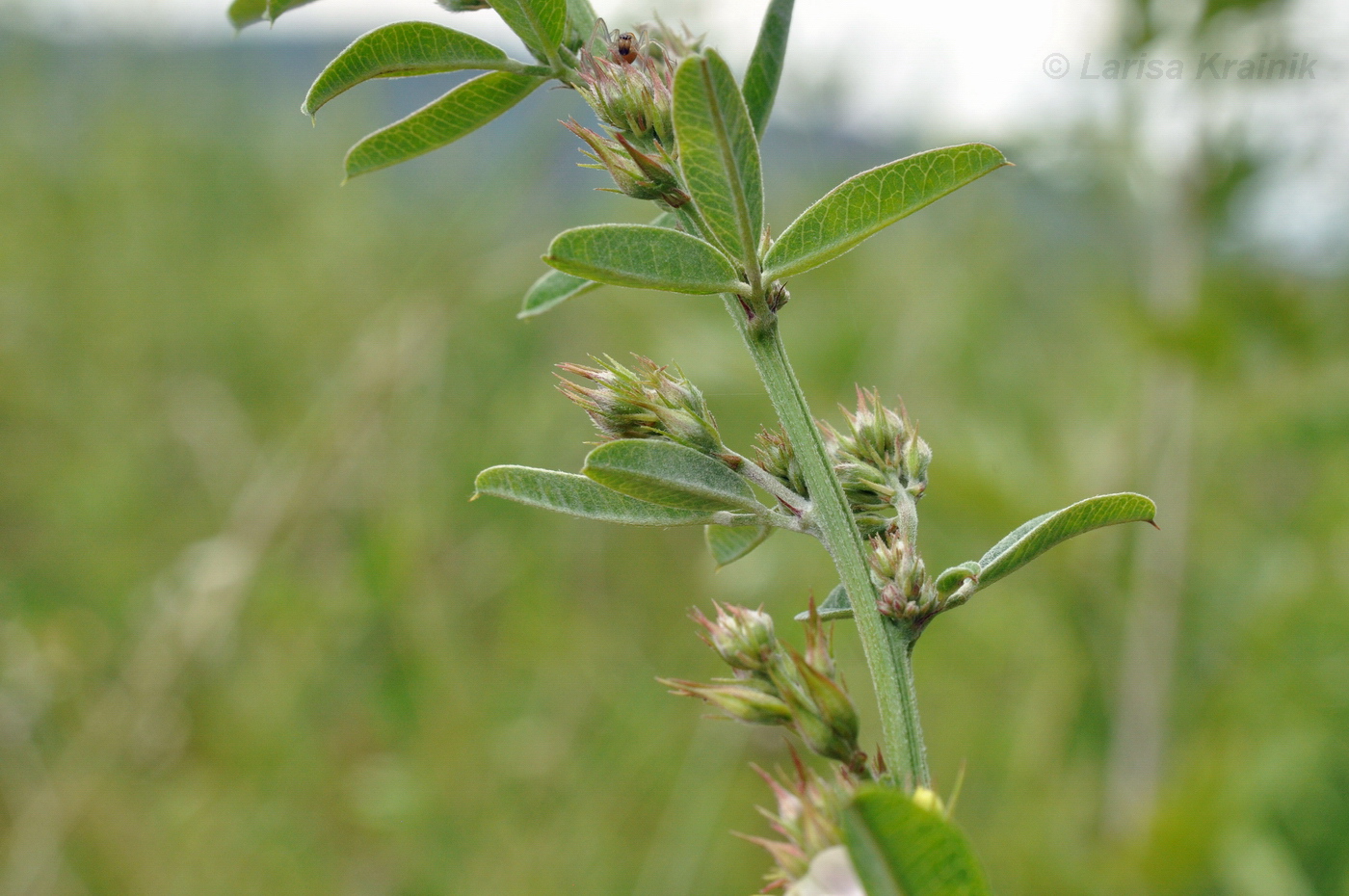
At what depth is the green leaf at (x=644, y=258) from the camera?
0.56 metres

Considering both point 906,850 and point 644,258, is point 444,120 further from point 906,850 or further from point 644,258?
point 906,850

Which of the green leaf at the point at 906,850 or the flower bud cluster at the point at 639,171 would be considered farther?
the flower bud cluster at the point at 639,171

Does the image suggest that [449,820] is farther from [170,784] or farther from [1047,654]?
[1047,654]

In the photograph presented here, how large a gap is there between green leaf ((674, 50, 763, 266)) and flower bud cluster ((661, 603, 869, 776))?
9.1 inches

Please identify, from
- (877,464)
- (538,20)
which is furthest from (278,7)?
(877,464)

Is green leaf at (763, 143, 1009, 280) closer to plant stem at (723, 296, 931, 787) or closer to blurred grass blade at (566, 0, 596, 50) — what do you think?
plant stem at (723, 296, 931, 787)

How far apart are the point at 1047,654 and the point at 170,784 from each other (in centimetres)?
270

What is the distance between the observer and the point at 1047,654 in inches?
115

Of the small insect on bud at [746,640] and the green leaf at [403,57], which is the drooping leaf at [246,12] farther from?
the small insect on bud at [746,640]

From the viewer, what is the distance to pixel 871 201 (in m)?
0.61

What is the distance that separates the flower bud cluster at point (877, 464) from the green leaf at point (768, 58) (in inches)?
9.0

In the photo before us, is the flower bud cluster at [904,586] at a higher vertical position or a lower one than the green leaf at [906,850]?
higher

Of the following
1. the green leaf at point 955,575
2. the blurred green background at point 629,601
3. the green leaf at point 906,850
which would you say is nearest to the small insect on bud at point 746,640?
the green leaf at point 955,575

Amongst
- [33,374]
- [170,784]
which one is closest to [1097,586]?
[170,784]
